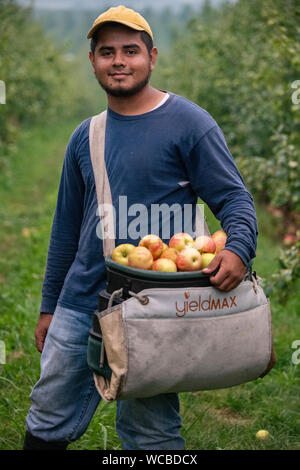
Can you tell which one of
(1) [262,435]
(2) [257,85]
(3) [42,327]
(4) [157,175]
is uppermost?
(2) [257,85]

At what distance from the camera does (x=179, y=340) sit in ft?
6.73

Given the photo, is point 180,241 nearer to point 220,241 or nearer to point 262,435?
point 220,241

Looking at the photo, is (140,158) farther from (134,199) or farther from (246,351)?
(246,351)

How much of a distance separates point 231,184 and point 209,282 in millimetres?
410

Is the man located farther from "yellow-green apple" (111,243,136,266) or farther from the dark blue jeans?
"yellow-green apple" (111,243,136,266)

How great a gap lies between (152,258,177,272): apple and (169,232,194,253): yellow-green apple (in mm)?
74

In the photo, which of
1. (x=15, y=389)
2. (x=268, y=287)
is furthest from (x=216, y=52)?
(x=15, y=389)

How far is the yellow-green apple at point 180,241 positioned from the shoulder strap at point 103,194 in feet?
0.85

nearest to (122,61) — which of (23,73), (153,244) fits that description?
(153,244)

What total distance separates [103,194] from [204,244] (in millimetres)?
453

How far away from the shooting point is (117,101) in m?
2.43

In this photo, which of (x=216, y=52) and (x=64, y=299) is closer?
(x=64, y=299)

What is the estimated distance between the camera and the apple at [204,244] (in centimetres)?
219
